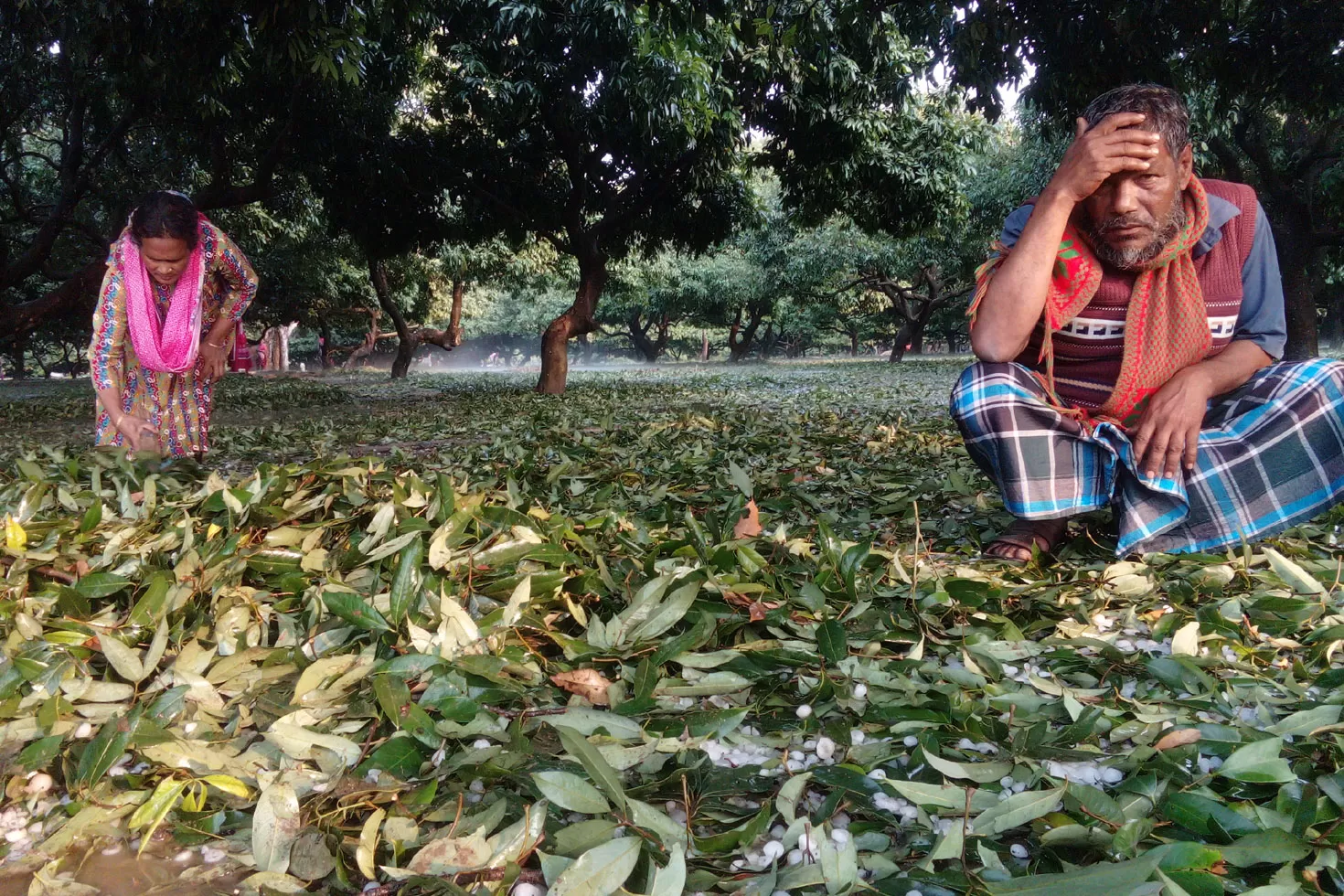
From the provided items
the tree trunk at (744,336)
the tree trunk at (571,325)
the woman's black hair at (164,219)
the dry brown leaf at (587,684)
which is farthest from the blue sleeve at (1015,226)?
the tree trunk at (744,336)

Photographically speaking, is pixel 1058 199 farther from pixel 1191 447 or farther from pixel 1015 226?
pixel 1191 447

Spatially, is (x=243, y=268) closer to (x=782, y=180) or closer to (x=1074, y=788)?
(x=1074, y=788)

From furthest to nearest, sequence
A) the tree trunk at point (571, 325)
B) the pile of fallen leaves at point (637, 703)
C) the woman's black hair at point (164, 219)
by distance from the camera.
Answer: the tree trunk at point (571, 325) → the woman's black hair at point (164, 219) → the pile of fallen leaves at point (637, 703)

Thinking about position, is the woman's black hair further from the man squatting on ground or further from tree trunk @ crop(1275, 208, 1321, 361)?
tree trunk @ crop(1275, 208, 1321, 361)

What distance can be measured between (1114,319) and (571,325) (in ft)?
27.6

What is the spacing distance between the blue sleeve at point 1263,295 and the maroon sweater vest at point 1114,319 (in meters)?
0.02

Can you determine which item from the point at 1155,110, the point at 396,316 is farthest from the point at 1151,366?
the point at 396,316

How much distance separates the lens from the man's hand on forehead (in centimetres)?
186

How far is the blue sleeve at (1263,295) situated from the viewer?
204cm

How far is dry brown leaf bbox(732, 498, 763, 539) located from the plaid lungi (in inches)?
24.6

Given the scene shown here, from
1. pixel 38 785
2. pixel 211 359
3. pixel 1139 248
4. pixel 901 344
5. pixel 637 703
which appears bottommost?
pixel 38 785

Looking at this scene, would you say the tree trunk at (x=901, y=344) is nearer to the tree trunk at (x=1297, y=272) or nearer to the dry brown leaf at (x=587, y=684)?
the tree trunk at (x=1297, y=272)

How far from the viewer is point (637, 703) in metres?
1.24

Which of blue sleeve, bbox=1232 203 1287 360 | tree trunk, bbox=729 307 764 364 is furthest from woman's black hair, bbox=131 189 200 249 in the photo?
tree trunk, bbox=729 307 764 364
